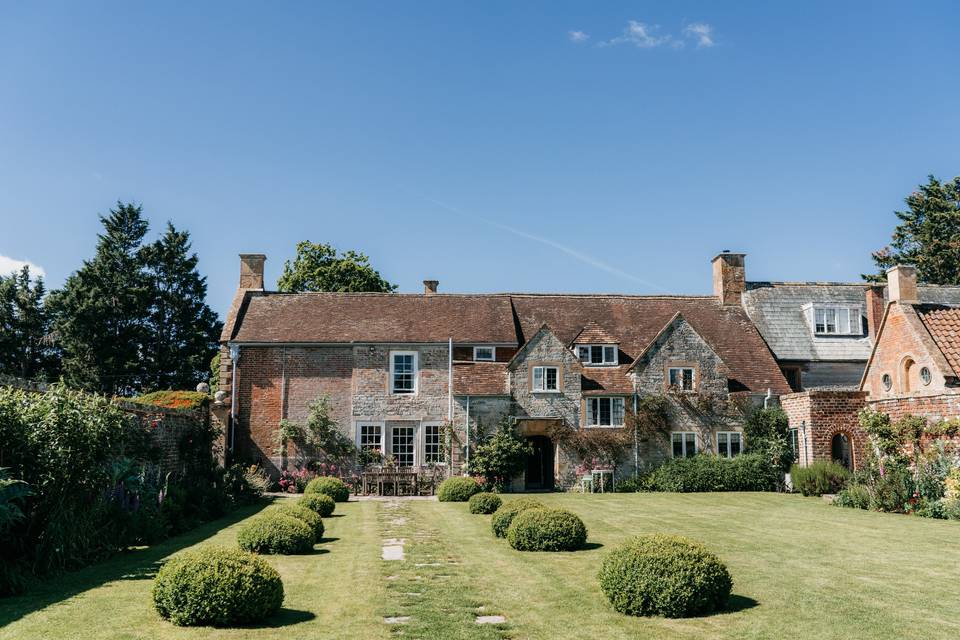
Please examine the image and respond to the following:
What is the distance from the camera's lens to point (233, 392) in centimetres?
3388

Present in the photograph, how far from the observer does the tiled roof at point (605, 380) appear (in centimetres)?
3360

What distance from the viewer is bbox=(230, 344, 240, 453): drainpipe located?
110 ft

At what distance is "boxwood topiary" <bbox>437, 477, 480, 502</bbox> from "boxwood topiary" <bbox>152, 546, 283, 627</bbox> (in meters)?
17.8

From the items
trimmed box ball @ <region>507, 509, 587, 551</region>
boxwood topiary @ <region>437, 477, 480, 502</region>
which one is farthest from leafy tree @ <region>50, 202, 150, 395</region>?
trimmed box ball @ <region>507, 509, 587, 551</region>

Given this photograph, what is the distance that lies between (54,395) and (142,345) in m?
43.5

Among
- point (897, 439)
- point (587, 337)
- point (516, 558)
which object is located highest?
point (587, 337)

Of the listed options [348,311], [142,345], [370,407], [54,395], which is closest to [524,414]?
[370,407]

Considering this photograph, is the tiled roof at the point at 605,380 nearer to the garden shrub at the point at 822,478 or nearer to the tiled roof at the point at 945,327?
the garden shrub at the point at 822,478

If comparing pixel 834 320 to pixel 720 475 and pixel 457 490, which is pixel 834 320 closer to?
pixel 720 475

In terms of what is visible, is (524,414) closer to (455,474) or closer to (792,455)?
(455,474)

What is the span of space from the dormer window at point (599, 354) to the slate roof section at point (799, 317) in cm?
803

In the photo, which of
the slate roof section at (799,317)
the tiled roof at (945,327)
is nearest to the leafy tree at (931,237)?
the slate roof section at (799,317)

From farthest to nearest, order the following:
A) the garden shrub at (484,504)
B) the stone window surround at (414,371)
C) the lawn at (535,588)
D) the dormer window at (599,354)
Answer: the dormer window at (599,354)
the stone window surround at (414,371)
the garden shrub at (484,504)
the lawn at (535,588)

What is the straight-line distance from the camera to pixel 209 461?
26359 millimetres
